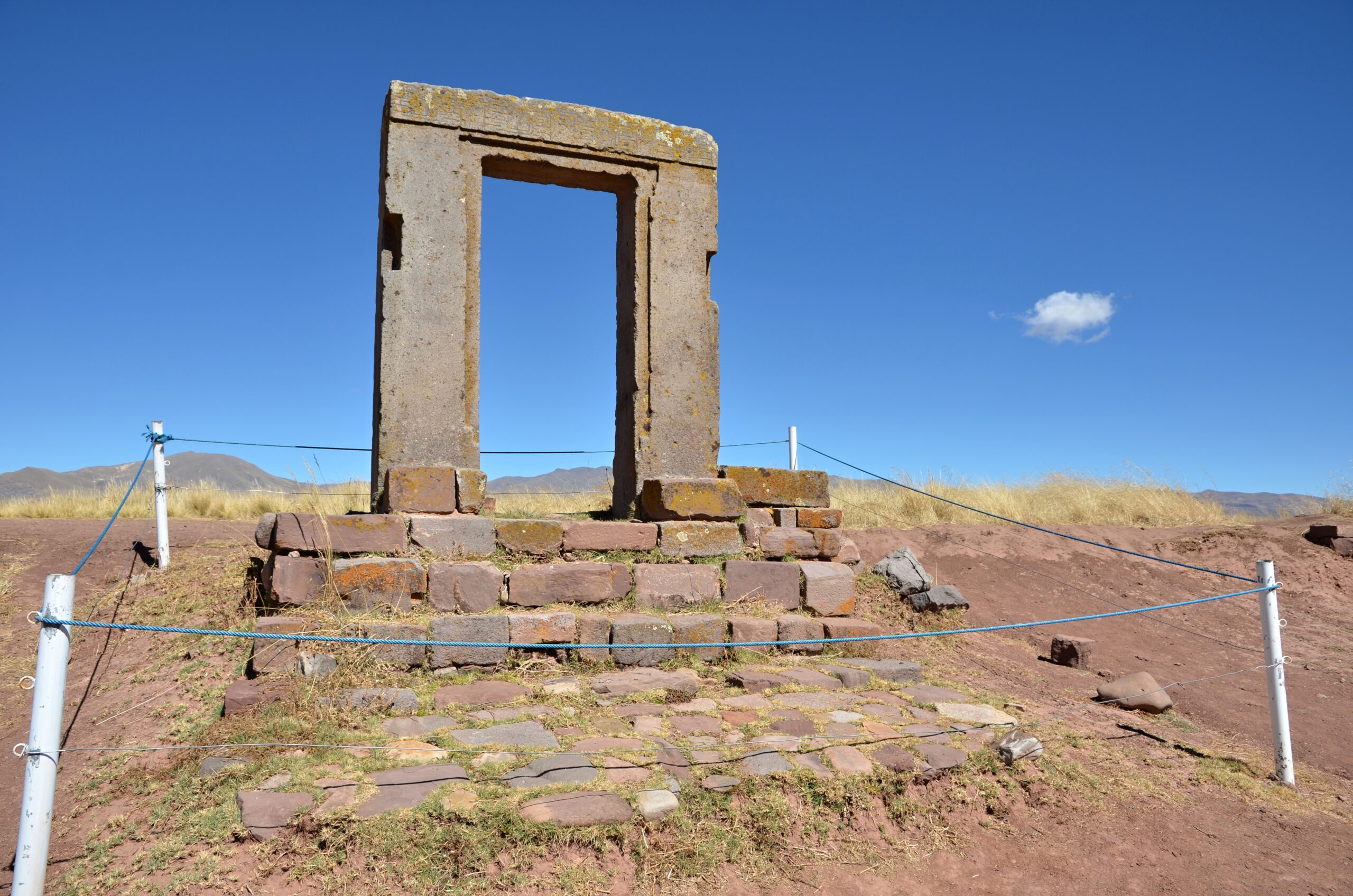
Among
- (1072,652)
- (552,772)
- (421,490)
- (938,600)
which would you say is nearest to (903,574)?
(938,600)

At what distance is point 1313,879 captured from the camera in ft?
11.4

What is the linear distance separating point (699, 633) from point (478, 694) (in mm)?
1481

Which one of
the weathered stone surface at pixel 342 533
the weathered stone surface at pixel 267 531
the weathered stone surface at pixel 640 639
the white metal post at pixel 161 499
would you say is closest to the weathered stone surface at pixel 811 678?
the weathered stone surface at pixel 640 639

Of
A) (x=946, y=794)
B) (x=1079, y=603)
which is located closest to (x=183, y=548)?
(x=946, y=794)

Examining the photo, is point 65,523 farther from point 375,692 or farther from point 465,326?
point 375,692

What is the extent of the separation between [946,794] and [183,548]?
6.45 meters

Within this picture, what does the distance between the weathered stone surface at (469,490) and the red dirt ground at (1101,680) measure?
2.00m

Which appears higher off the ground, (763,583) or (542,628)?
(763,583)

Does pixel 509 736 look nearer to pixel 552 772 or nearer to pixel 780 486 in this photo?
pixel 552 772

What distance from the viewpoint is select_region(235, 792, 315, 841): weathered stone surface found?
2.85 m

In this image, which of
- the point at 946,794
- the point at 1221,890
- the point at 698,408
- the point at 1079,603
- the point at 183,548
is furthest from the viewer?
the point at 1079,603

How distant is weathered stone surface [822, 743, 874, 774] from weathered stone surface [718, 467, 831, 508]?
2597 millimetres

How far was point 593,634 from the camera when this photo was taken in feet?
16.5

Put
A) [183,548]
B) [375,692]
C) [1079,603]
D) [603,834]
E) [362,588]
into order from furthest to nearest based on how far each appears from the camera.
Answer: [1079,603], [183,548], [362,588], [375,692], [603,834]
